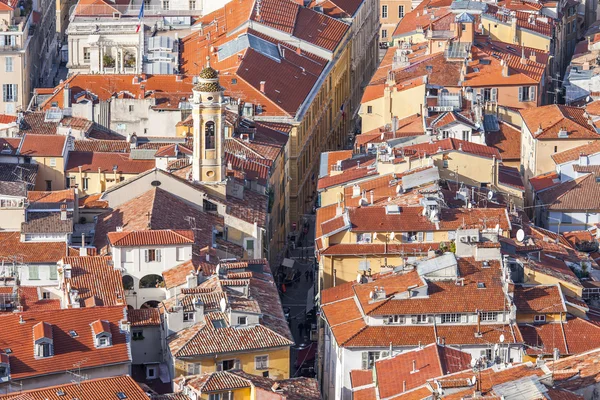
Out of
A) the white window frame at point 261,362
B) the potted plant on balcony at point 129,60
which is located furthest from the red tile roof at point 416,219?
the potted plant on balcony at point 129,60

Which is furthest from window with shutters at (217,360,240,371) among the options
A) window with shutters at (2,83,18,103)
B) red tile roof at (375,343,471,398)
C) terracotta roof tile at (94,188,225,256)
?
window with shutters at (2,83,18,103)

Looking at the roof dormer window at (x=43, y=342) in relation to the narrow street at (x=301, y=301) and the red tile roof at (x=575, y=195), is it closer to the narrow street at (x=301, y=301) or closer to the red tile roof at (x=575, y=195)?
the narrow street at (x=301, y=301)

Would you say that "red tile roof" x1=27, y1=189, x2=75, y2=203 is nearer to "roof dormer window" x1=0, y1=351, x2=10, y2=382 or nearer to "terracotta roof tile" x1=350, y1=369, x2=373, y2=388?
"roof dormer window" x1=0, y1=351, x2=10, y2=382

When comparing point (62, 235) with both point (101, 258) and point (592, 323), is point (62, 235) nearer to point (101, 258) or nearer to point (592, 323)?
point (101, 258)

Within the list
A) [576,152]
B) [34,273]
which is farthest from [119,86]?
[34,273]

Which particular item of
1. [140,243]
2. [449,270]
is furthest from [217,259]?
[449,270]

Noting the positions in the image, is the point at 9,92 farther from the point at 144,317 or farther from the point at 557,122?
the point at 144,317

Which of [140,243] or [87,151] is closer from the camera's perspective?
[140,243]
